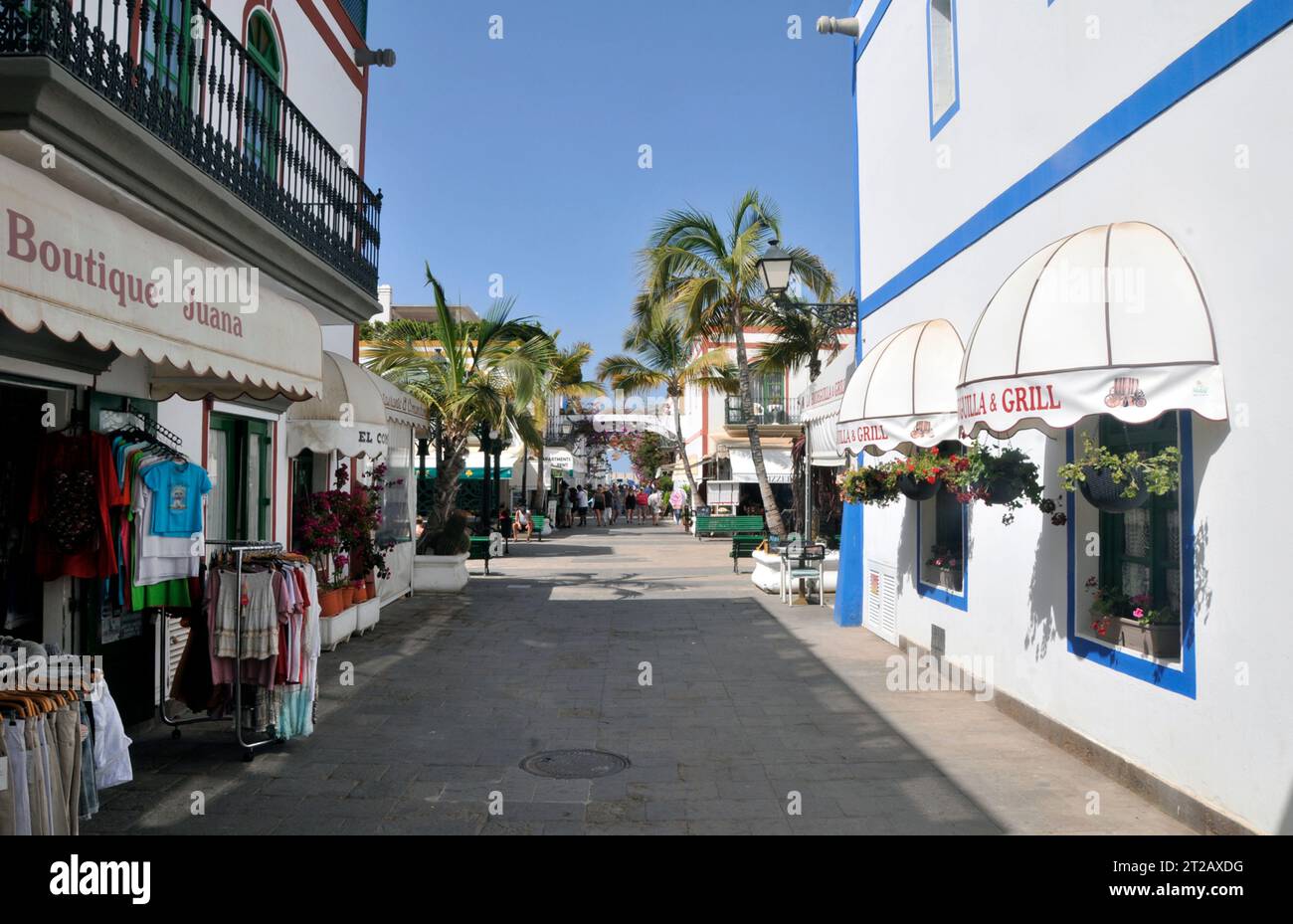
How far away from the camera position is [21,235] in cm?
379

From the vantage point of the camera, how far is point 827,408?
11703 mm

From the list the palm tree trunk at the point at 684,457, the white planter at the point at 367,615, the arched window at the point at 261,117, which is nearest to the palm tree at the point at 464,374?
the white planter at the point at 367,615

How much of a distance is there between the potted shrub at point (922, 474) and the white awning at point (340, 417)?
18.3ft

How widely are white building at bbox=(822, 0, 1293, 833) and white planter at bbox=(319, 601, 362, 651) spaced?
22.0 ft

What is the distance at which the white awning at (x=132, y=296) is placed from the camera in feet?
12.5

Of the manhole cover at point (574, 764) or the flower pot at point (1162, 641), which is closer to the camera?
the flower pot at point (1162, 641)

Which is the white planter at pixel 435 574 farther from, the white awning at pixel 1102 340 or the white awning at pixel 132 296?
the white awning at pixel 1102 340

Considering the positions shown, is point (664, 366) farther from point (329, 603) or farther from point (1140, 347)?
point (1140, 347)

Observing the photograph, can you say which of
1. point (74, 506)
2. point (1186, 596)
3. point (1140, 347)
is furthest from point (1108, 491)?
point (74, 506)

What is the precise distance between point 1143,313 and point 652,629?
8064mm

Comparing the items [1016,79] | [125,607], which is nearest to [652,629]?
[125,607]

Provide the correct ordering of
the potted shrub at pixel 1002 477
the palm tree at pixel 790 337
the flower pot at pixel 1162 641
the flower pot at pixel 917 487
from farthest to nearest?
the palm tree at pixel 790 337, the flower pot at pixel 917 487, the potted shrub at pixel 1002 477, the flower pot at pixel 1162 641
